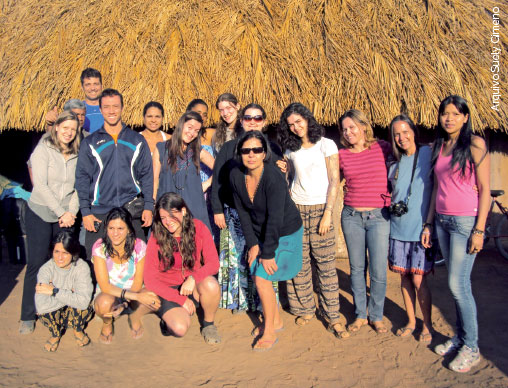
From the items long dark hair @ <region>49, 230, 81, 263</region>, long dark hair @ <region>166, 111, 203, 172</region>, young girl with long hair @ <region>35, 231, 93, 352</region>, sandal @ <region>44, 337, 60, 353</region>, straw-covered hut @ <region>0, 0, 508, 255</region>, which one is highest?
straw-covered hut @ <region>0, 0, 508, 255</region>

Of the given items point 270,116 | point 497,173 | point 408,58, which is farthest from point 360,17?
point 497,173

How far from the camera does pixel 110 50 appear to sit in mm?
5324

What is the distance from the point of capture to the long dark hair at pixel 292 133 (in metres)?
3.28

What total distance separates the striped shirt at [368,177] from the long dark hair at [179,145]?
1.30 meters

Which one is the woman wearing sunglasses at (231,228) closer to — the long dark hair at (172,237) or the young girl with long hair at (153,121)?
the long dark hair at (172,237)

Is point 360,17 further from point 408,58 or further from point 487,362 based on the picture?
point 487,362

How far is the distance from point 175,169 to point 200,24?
9.24 ft

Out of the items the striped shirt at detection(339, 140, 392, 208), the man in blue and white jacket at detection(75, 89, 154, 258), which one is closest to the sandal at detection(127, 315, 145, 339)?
the man in blue and white jacket at detection(75, 89, 154, 258)

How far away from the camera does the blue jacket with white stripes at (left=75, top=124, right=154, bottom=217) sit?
3314 mm

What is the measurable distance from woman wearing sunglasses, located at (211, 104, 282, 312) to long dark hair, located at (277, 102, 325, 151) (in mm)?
141

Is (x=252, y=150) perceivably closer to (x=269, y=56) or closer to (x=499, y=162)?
(x=269, y=56)

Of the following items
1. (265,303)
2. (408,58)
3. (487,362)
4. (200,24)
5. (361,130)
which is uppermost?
(200,24)

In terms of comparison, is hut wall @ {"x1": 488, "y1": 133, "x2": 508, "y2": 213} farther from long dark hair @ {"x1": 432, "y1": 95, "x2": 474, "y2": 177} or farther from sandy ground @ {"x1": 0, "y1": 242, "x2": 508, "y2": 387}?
long dark hair @ {"x1": 432, "y1": 95, "x2": 474, "y2": 177}

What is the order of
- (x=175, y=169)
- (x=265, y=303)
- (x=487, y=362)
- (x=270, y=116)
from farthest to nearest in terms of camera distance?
(x=270, y=116) < (x=175, y=169) < (x=265, y=303) < (x=487, y=362)
